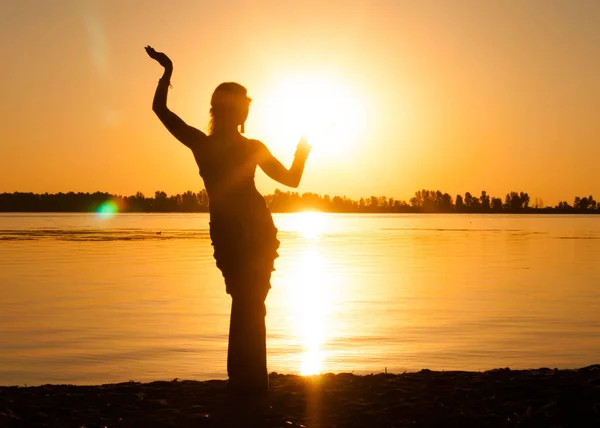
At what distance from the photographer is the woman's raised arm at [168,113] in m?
8.89

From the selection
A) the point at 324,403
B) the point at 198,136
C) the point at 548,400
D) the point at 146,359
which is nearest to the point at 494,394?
the point at 548,400

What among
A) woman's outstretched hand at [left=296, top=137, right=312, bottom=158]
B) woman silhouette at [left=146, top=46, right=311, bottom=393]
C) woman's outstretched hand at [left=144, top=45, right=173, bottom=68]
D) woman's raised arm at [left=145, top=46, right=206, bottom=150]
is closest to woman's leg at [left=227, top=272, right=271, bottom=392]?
woman silhouette at [left=146, top=46, right=311, bottom=393]

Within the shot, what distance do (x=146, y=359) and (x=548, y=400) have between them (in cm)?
927

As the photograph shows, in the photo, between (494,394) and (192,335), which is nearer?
(494,394)

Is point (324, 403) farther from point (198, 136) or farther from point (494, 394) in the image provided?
point (198, 136)

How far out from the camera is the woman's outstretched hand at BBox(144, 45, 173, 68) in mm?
8820

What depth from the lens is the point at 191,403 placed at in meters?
9.16

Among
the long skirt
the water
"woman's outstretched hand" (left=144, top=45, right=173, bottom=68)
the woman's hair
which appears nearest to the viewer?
"woman's outstretched hand" (left=144, top=45, right=173, bottom=68)

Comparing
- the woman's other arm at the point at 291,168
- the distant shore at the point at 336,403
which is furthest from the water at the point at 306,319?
the woman's other arm at the point at 291,168

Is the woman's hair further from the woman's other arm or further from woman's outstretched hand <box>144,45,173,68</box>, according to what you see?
woman's outstretched hand <box>144,45,173,68</box>

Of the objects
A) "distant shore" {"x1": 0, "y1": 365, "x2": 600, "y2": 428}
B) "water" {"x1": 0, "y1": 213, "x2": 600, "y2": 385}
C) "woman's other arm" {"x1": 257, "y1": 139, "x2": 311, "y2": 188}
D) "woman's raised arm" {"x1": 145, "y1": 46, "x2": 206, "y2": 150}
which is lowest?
"water" {"x1": 0, "y1": 213, "x2": 600, "y2": 385}

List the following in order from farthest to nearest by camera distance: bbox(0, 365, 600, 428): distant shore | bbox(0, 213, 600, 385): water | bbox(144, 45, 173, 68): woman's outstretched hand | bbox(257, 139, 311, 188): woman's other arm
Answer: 1. bbox(0, 213, 600, 385): water
2. bbox(257, 139, 311, 188): woman's other arm
3. bbox(144, 45, 173, 68): woman's outstretched hand
4. bbox(0, 365, 600, 428): distant shore

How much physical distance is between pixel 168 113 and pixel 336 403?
3759mm

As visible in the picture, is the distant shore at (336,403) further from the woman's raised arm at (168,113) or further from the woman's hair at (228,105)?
the woman's hair at (228,105)
